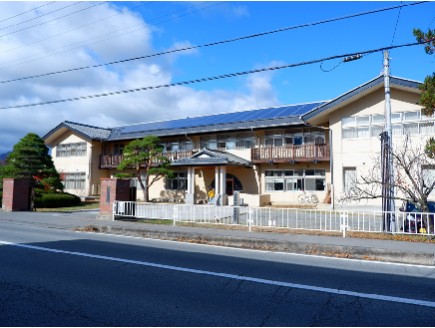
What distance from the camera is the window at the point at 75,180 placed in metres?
35.4

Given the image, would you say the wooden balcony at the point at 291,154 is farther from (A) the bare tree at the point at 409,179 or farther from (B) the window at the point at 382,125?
(A) the bare tree at the point at 409,179

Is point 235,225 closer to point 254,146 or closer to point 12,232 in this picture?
point 12,232

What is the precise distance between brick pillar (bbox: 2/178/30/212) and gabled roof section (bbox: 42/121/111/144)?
44.0 ft

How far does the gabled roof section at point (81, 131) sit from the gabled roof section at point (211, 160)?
1126 centimetres

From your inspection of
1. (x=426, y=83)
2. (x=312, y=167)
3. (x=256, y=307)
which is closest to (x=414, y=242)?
(x=426, y=83)

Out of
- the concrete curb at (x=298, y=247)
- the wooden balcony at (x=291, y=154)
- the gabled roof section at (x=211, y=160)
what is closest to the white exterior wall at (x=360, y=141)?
the wooden balcony at (x=291, y=154)

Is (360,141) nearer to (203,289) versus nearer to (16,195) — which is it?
(203,289)

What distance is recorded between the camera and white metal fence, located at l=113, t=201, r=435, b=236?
11375mm

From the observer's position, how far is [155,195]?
32.3 meters

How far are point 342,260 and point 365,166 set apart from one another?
14183mm

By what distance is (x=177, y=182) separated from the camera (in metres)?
31.2

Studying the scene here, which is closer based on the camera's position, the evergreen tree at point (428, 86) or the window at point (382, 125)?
the evergreen tree at point (428, 86)

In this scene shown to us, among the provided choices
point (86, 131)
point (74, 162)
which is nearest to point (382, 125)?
point (86, 131)

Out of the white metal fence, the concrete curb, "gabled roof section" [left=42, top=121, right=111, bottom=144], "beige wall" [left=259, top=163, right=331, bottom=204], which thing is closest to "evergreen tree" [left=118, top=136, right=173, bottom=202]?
"beige wall" [left=259, top=163, right=331, bottom=204]
